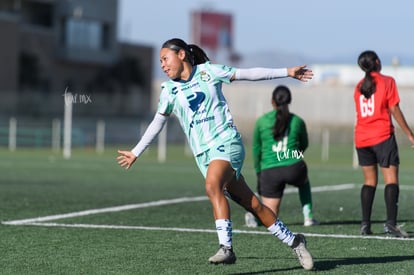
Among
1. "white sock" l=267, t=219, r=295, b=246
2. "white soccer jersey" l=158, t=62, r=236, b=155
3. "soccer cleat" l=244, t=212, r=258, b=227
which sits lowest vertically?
"soccer cleat" l=244, t=212, r=258, b=227

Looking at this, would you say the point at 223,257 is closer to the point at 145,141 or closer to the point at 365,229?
the point at 145,141

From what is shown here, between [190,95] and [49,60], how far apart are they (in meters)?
61.1

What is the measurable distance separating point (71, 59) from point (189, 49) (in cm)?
6207

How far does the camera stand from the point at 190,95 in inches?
315

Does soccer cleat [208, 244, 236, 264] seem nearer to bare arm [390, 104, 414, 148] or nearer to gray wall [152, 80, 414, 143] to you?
bare arm [390, 104, 414, 148]

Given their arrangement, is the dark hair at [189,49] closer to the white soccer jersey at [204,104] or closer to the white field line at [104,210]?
the white soccer jersey at [204,104]

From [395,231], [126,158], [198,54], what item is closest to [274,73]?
[198,54]

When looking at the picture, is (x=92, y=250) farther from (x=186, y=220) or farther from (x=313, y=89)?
(x=313, y=89)

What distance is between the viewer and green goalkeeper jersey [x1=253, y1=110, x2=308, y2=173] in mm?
11773

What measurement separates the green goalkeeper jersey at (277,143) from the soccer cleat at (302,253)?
11.8 ft

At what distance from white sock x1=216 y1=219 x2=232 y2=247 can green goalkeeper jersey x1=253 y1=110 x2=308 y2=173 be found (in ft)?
12.4

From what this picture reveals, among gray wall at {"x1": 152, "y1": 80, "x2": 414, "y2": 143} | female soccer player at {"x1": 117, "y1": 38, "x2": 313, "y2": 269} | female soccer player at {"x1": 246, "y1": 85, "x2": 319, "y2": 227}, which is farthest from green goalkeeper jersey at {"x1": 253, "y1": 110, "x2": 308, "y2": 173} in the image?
gray wall at {"x1": 152, "y1": 80, "x2": 414, "y2": 143}

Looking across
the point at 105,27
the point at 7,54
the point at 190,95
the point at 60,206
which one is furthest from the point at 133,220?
the point at 105,27

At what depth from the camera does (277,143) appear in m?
11.8
